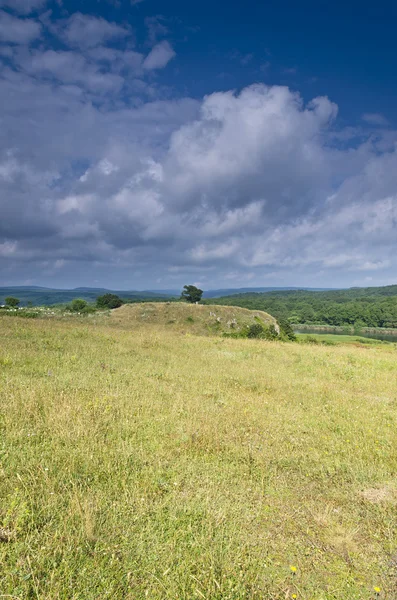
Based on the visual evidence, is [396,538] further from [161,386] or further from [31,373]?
[31,373]

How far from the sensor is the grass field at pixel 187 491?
3.43 meters

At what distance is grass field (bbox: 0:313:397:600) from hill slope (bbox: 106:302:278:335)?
1213 inches

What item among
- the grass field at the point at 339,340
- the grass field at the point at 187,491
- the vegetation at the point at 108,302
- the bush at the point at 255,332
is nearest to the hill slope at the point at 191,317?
the bush at the point at 255,332

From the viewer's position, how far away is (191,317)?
146ft

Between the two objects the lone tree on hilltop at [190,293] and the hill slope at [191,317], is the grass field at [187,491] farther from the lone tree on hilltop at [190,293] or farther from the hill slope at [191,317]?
the lone tree on hilltop at [190,293]

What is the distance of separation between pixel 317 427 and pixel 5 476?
755 centimetres

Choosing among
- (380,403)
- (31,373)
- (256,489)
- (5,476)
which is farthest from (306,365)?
(5,476)

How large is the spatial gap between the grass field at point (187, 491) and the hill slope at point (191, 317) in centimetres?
3080

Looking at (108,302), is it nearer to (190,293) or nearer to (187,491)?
(190,293)

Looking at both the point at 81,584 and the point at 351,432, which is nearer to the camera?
the point at 81,584

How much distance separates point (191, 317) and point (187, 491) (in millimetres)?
39471

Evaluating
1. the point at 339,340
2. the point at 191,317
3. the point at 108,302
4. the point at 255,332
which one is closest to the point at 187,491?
the point at 255,332

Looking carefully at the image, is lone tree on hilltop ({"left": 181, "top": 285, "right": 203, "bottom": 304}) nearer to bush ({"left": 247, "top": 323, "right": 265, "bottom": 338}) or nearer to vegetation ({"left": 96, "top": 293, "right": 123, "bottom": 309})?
vegetation ({"left": 96, "top": 293, "right": 123, "bottom": 309})

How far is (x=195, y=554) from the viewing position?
3.74 metres
